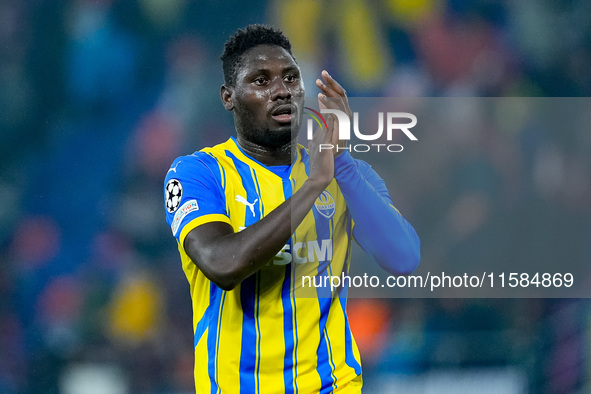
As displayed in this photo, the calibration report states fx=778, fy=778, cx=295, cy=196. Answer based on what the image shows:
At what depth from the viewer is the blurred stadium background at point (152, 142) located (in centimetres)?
364

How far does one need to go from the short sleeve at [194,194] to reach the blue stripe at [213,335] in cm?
19

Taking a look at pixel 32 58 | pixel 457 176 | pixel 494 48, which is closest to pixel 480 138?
pixel 457 176

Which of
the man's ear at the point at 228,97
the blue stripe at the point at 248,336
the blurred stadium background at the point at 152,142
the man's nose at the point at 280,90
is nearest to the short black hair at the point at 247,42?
the man's ear at the point at 228,97

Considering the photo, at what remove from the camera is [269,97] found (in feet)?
7.72

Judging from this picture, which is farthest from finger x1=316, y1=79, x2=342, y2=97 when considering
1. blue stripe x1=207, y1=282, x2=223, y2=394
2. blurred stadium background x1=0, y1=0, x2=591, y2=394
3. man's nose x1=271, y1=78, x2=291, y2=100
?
blurred stadium background x1=0, y1=0, x2=591, y2=394

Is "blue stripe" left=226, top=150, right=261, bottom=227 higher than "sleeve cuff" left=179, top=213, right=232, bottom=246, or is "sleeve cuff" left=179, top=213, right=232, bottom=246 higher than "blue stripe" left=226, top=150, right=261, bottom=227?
"blue stripe" left=226, top=150, right=261, bottom=227

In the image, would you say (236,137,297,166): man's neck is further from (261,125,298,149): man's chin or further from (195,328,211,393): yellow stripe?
(195,328,211,393): yellow stripe

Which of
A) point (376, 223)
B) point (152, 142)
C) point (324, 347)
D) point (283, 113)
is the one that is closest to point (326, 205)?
point (376, 223)

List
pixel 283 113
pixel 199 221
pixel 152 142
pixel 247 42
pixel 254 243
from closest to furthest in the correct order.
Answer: pixel 254 243 → pixel 199 221 → pixel 283 113 → pixel 247 42 → pixel 152 142

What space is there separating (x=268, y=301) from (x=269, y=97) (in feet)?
2.03

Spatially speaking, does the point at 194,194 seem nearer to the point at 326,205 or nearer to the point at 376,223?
the point at 326,205

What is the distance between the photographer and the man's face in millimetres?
2332

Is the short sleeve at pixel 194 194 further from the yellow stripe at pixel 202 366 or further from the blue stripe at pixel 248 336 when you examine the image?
the yellow stripe at pixel 202 366

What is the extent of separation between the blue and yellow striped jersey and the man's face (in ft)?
0.32
